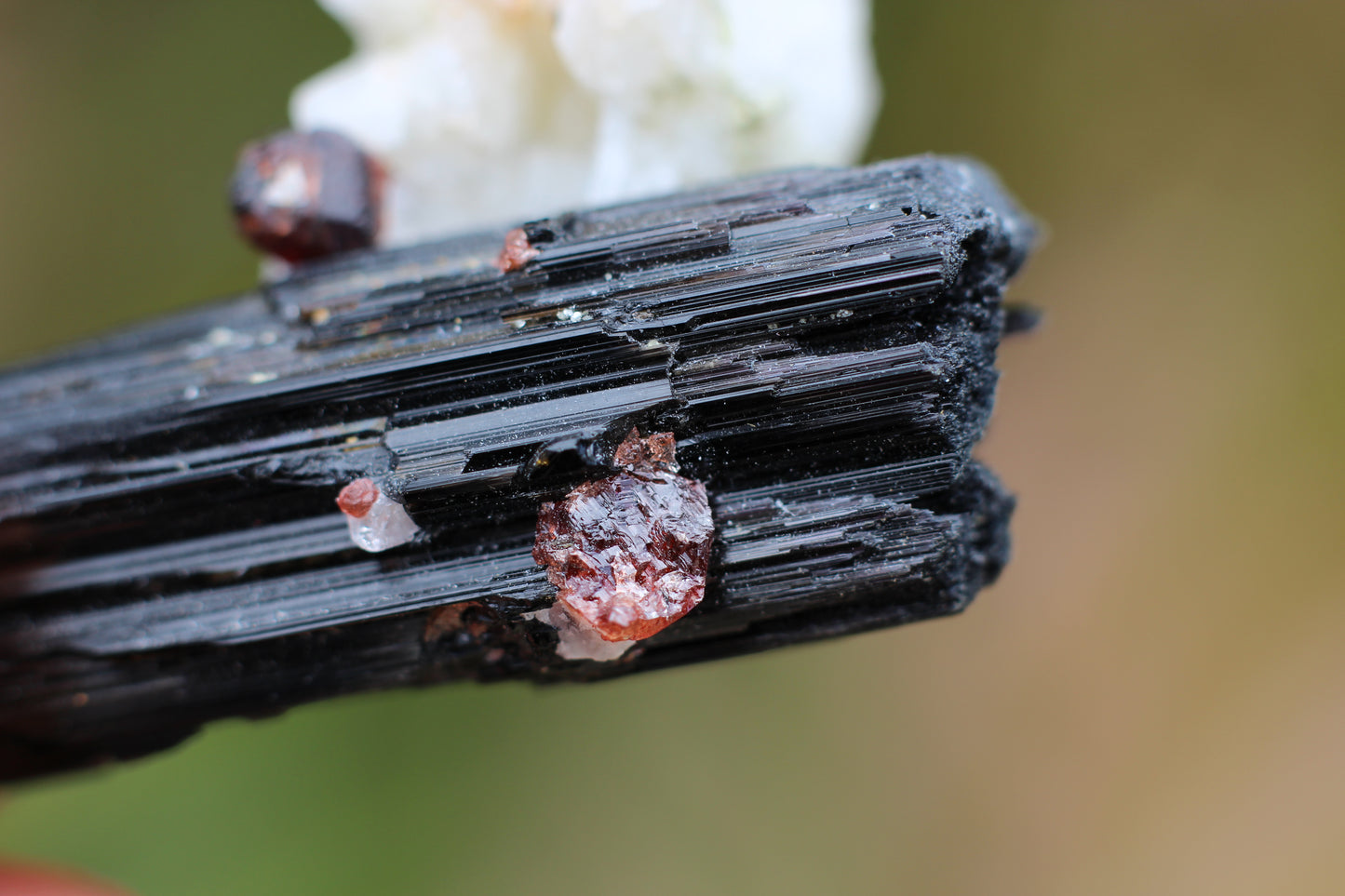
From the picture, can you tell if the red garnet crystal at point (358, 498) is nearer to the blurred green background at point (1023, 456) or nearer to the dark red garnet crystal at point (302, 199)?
the dark red garnet crystal at point (302, 199)

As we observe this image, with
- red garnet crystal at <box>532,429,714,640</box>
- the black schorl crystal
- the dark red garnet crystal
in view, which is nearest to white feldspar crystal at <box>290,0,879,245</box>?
the dark red garnet crystal

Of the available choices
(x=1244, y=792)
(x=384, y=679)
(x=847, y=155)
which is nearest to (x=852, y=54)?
(x=847, y=155)

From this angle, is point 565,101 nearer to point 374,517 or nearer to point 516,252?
point 516,252

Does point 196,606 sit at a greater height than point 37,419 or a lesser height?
lesser

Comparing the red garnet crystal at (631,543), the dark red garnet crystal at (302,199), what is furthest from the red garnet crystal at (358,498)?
the dark red garnet crystal at (302,199)

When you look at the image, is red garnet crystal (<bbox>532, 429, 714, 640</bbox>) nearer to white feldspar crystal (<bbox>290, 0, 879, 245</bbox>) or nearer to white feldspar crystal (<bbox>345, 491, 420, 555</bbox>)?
white feldspar crystal (<bbox>345, 491, 420, 555</bbox>)

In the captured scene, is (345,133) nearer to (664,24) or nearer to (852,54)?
(664,24)

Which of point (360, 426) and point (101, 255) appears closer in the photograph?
point (360, 426)
